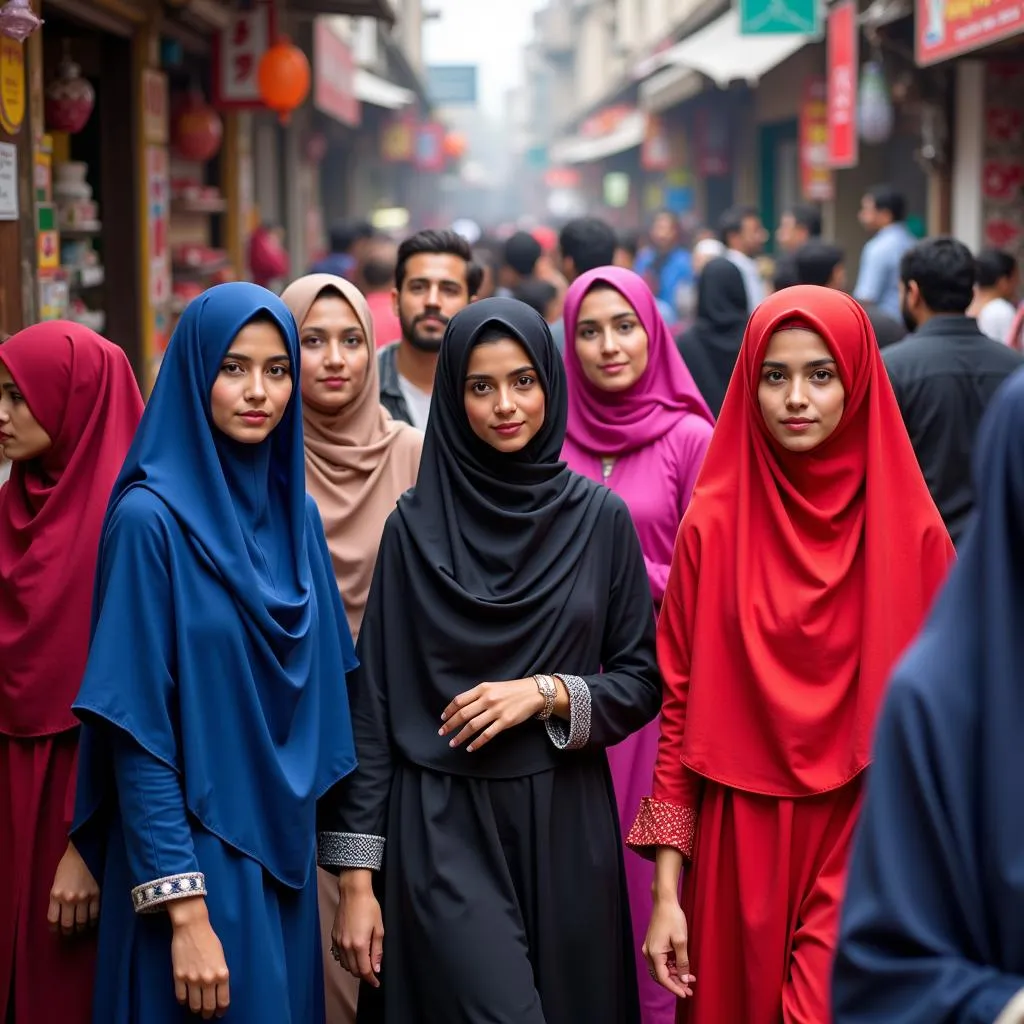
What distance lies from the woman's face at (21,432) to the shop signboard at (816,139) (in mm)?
11428

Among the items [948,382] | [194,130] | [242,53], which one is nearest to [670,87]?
[242,53]

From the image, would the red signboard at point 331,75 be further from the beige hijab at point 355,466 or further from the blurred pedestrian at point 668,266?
the beige hijab at point 355,466

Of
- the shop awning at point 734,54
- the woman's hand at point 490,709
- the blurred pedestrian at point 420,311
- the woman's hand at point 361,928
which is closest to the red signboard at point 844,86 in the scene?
the shop awning at point 734,54

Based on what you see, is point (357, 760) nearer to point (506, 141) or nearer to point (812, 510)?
point (812, 510)

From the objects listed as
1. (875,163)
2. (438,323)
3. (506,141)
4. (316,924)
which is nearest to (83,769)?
(316,924)

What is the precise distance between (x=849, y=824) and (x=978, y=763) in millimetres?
1154

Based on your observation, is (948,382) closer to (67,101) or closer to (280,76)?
(67,101)

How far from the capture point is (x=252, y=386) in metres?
2.93

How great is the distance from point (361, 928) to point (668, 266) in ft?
35.8

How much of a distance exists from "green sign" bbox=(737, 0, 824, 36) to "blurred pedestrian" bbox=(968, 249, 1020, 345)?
203 inches

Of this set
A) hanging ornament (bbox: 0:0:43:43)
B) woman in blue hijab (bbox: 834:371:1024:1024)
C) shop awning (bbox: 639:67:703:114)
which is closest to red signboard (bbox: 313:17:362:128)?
shop awning (bbox: 639:67:703:114)

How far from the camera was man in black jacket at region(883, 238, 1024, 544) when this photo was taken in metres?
5.17

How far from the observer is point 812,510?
9.52 ft

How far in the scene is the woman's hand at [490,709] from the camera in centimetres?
287
